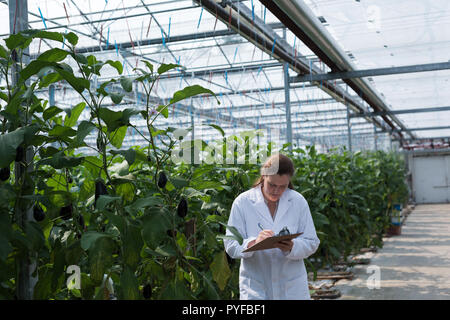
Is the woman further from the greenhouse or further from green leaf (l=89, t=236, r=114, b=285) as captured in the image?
green leaf (l=89, t=236, r=114, b=285)

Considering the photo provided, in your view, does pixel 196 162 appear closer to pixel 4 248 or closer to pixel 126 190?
pixel 126 190

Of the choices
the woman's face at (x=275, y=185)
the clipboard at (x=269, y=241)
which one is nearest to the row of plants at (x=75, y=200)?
the clipboard at (x=269, y=241)

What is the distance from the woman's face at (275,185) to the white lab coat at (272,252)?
0.04m

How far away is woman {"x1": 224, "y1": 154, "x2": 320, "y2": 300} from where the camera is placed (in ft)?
7.99

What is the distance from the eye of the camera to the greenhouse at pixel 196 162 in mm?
1796

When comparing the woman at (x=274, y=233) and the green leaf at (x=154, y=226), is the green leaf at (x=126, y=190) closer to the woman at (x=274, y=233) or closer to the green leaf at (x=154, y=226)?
the green leaf at (x=154, y=226)

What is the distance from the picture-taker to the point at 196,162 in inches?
95.3

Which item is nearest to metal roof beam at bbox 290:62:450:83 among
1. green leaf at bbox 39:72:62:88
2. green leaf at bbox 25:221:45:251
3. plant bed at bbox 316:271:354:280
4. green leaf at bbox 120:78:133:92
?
plant bed at bbox 316:271:354:280

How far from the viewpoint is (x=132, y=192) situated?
2.12m

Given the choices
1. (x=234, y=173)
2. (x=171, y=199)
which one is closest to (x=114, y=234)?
(x=171, y=199)

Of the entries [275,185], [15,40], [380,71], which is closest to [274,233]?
[275,185]

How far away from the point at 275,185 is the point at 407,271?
498 centimetres

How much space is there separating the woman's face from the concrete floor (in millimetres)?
3291

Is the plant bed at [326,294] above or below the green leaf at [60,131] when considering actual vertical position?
below
